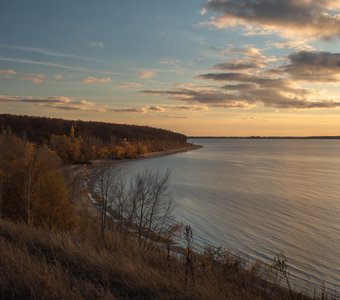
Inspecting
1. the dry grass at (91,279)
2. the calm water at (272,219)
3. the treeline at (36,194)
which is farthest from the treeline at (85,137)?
the dry grass at (91,279)

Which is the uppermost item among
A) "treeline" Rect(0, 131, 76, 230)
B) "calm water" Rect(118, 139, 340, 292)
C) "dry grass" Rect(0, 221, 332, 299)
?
"dry grass" Rect(0, 221, 332, 299)

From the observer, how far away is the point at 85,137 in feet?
373

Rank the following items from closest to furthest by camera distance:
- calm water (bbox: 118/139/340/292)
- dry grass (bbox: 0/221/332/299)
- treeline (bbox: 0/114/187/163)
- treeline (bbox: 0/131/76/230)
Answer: dry grass (bbox: 0/221/332/299), calm water (bbox: 118/139/340/292), treeline (bbox: 0/131/76/230), treeline (bbox: 0/114/187/163)

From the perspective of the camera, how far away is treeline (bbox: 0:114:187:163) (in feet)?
290

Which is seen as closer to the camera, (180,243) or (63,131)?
(180,243)

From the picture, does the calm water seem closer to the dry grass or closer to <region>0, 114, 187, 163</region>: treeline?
the dry grass

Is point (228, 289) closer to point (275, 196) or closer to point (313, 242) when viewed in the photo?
point (313, 242)

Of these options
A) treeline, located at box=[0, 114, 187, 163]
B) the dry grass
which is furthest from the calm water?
treeline, located at box=[0, 114, 187, 163]

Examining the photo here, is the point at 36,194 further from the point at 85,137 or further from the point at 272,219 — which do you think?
the point at 85,137

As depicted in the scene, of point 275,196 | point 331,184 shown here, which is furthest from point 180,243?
point 331,184

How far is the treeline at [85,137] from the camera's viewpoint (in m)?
88.3

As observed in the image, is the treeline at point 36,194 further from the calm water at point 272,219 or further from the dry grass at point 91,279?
the dry grass at point 91,279

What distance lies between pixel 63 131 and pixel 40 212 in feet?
362

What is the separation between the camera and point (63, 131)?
131 m
